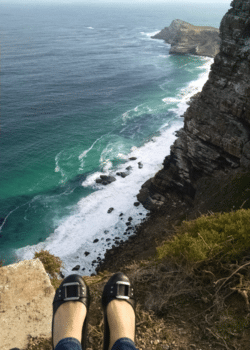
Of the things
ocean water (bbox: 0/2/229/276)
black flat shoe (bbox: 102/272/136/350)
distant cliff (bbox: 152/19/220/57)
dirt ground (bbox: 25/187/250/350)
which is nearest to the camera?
dirt ground (bbox: 25/187/250/350)

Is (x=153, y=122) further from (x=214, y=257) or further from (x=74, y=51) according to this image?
(x=74, y=51)

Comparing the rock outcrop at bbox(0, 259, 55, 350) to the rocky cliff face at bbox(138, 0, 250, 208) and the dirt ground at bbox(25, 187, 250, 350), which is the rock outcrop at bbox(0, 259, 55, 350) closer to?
the dirt ground at bbox(25, 187, 250, 350)

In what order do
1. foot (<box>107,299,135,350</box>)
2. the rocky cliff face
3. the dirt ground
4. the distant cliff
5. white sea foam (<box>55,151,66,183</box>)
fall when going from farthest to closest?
the distant cliff
white sea foam (<box>55,151,66,183</box>)
the rocky cliff face
the dirt ground
foot (<box>107,299,135,350</box>)

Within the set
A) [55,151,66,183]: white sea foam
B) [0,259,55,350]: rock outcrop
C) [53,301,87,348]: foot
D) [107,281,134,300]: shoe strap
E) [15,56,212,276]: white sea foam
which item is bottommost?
[15,56,212,276]: white sea foam

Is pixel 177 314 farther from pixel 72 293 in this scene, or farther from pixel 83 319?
pixel 72 293

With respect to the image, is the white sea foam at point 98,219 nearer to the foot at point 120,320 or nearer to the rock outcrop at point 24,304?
the rock outcrop at point 24,304

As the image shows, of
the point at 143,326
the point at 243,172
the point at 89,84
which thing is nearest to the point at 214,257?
the point at 143,326

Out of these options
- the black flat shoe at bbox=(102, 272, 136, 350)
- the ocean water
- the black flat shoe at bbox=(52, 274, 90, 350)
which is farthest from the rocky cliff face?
the black flat shoe at bbox=(52, 274, 90, 350)
